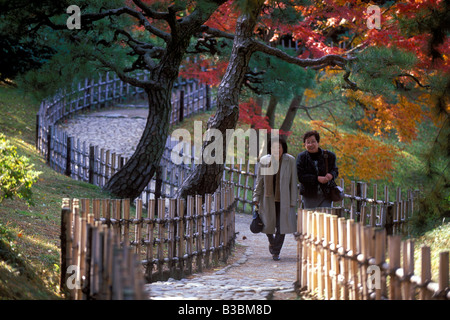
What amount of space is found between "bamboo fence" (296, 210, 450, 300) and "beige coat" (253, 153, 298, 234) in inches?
84.5

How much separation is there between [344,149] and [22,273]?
1155 centimetres

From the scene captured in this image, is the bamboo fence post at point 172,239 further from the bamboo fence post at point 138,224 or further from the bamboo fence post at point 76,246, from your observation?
the bamboo fence post at point 76,246

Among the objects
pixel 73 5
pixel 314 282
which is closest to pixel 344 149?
pixel 73 5

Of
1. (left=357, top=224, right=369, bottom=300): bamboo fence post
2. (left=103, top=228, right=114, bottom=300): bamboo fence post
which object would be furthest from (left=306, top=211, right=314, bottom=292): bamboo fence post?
(left=103, top=228, right=114, bottom=300): bamboo fence post

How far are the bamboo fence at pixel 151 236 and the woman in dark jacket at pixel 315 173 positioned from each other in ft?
4.28

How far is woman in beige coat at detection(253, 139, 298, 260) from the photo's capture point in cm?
846

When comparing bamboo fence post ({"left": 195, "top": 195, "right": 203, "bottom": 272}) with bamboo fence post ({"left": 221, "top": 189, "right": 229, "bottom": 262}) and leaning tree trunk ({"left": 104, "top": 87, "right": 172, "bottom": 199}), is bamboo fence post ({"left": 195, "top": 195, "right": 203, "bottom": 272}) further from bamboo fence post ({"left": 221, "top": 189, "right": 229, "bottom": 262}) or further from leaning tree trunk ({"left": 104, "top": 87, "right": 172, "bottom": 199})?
leaning tree trunk ({"left": 104, "top": 87, "right": 172, "bottom": 199})

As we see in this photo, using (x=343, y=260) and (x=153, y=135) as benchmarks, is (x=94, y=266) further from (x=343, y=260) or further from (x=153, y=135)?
(x=153, y=135)

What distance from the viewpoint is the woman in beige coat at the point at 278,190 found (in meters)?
8.46

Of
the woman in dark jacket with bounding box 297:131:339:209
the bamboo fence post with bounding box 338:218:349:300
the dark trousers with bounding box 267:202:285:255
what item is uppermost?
the woman in dark jacket with bounding box 297:131:339:209

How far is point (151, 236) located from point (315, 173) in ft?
8.05

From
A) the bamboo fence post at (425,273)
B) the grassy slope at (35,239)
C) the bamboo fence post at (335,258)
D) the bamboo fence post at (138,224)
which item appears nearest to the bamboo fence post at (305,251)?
the bamboo fence post at (335,258)

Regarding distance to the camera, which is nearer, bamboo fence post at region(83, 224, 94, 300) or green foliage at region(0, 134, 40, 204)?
bamboo fence post at region(83, 224, 94, 300)

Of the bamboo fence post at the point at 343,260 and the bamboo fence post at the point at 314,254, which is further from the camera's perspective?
the bamboo fence post at the point at 314,254
